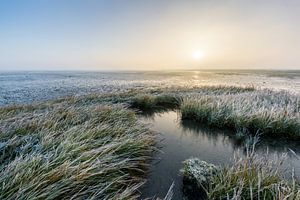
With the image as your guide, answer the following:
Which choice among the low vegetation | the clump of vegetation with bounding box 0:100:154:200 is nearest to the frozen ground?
the low vegetation

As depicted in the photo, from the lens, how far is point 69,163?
387 centimetres

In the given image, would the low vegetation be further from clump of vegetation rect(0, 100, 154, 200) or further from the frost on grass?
the frost on grass

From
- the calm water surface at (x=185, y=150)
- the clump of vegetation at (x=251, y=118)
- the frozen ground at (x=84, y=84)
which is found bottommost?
the frozen ground at (x=84, y=84)

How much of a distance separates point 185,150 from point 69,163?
368 cm

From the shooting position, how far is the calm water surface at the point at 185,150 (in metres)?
4.72

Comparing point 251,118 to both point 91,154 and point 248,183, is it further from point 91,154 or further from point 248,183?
point 91,154

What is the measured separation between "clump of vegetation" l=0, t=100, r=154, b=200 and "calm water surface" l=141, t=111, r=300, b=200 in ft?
1.28

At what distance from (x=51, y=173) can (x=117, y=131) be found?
9.57 ft

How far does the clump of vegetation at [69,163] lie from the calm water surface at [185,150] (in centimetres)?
39

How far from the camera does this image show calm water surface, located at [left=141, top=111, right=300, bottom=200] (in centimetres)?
472

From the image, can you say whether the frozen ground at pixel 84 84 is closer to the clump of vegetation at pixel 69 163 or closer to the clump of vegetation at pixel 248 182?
the clump of vegetation at pixel 69 163

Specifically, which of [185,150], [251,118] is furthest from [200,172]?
[251,118]

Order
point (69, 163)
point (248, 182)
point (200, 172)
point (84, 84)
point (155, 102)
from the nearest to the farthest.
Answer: point (248, 182), point (69, 163), point (200, 172), point (155, 102), point (84, 84)

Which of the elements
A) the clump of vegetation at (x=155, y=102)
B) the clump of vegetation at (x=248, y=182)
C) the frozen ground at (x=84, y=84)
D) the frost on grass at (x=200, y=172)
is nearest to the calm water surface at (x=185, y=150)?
the frost on grass at (x=200, y=172)
